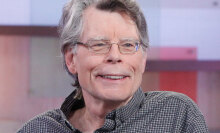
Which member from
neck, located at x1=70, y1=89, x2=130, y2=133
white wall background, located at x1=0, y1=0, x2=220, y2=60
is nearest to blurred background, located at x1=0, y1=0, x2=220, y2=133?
white wall background, located at x1=0, y1=0, x2=220, y2=60

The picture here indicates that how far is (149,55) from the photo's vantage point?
254cm

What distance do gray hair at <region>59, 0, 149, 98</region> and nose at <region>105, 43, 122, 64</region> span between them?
0.45 feet

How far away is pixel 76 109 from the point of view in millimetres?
1784

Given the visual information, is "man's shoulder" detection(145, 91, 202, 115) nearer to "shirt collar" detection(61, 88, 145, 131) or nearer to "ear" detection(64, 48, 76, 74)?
"shirt collar" detection(61, 88, 145, 131)

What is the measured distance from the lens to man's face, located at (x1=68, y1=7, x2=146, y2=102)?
1458 millimetres

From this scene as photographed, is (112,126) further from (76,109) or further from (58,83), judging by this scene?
(58,83)

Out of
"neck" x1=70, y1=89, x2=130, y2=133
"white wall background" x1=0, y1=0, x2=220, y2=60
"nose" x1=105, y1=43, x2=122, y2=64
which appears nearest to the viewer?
"nose" x1=105, y1=43, x2=122, y2=64

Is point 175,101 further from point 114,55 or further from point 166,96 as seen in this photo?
point 114,55

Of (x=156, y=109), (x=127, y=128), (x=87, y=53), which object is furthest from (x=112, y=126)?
(x=87, y=53)

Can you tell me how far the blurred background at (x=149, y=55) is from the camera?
2.51 m

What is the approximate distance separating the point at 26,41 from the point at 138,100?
1.21m

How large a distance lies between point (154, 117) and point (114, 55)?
27 cm

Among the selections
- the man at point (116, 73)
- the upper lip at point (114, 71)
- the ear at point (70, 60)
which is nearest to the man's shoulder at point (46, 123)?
the man at point (116, 73)

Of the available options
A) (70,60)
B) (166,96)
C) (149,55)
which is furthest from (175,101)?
(149,55)
